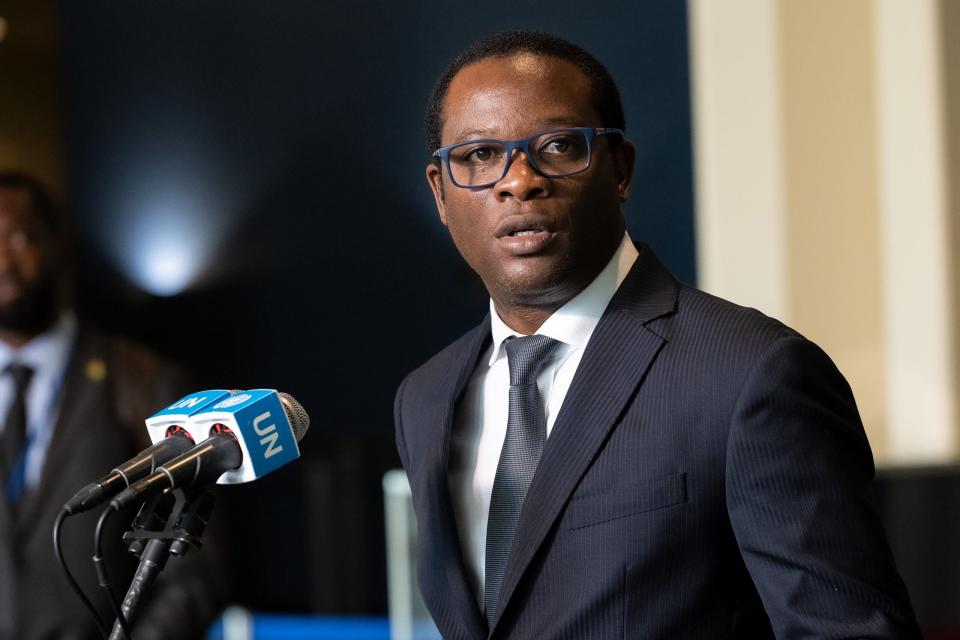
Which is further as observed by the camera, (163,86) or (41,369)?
(163,86)

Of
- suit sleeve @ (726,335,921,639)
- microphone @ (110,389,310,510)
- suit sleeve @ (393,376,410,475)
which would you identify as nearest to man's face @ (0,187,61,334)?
suit sleeve @ (393,376,410,475)

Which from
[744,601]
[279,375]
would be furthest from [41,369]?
[744,601]

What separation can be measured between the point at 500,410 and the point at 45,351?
6.89ft

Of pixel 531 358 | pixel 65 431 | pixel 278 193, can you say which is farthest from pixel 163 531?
pixel 278 193

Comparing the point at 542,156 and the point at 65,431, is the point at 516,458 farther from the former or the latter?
the point at 65,431

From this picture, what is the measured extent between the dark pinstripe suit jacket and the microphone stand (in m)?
0.36

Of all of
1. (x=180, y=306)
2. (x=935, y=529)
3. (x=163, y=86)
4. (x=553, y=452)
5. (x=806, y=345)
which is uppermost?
(x=163, y=86)

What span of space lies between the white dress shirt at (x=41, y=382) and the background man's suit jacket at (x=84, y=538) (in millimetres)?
47

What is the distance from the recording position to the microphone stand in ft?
4.08

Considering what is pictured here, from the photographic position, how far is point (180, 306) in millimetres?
5418

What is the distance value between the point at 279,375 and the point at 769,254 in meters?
2.17

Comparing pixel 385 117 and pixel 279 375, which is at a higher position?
pixel 385 117

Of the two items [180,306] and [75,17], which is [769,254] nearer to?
[180,306]

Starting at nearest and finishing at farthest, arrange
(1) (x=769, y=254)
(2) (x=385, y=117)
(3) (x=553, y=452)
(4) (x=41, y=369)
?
1. (3) (x=553, y=452)
2. (4) (x=41, y=369)
3. (1) (x=769, y=254)
4. (2) (x=385, y=117)
